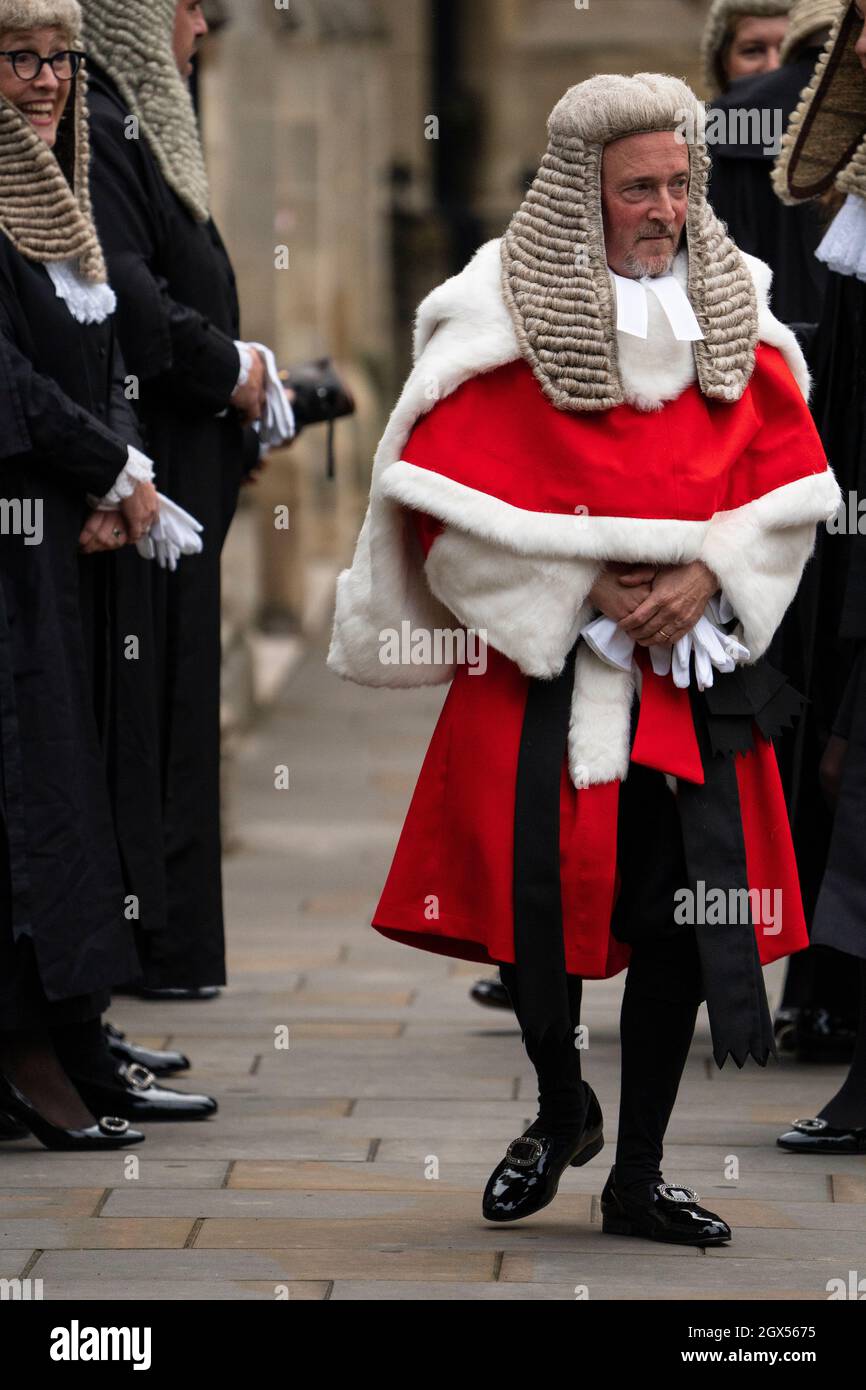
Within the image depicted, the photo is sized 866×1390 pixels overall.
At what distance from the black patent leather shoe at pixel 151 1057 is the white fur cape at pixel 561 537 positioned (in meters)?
1.79

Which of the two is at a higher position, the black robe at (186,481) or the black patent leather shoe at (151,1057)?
the black robe at (186,481)

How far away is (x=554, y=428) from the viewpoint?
163 inches

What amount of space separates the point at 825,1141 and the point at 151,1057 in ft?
5.10

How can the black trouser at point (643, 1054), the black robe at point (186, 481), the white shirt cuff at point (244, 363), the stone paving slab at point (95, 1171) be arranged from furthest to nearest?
the white shirt cuff at point (244, 363), the black robe at point (186, 481), the stone paving slab at point (95, 1171), the black trouser at point (643, 1054)

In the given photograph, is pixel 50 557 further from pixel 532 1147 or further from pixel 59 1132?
pixel 532 1147

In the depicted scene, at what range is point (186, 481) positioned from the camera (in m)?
5.81

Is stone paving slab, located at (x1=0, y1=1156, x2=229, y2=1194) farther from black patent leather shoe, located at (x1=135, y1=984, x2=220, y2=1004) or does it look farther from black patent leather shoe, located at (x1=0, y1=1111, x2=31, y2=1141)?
black patent leather shoe, located at (x1=135, y1=984, x2=220, y2=1004)

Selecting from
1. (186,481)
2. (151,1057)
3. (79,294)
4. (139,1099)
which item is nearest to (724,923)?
(139,1099)

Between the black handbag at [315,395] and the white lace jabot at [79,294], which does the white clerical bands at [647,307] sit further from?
the black handbag at [315,395]

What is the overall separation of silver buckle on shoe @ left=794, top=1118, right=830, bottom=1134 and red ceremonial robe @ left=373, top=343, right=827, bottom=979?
2.86 feet

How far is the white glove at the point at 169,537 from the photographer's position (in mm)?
5289

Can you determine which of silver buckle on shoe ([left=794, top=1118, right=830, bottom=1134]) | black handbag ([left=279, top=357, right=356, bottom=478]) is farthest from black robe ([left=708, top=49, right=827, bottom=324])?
silver buckle on shoe ([left=794, top=1118, right=830, bottom=1134])

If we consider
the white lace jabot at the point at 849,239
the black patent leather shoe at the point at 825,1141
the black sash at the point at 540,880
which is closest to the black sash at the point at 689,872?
the black sash at the point at 540,880

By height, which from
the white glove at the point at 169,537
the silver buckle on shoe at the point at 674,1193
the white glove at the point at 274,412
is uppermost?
the white glove at the point at 274,412
